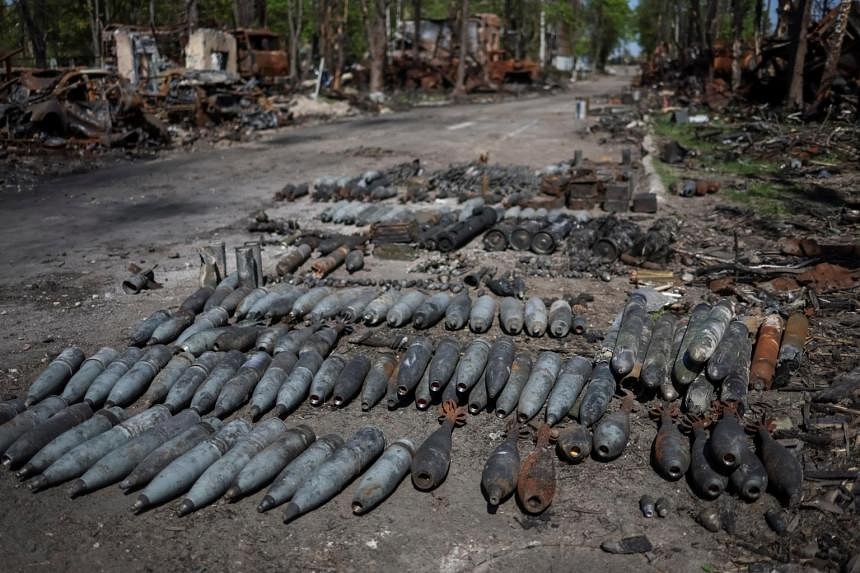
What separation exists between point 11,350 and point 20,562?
3.12m

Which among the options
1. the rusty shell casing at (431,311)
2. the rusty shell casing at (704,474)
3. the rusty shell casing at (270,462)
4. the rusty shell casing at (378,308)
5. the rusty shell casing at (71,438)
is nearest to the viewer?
the rusty shell casing at (704,474)

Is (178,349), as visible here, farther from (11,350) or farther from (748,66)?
(748,66)

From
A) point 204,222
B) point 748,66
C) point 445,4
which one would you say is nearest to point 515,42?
point 445,4

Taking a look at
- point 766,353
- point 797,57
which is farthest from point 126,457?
point 797,57

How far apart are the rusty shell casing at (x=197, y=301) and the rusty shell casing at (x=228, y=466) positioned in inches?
94.7

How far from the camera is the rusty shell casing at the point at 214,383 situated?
16.4 feet

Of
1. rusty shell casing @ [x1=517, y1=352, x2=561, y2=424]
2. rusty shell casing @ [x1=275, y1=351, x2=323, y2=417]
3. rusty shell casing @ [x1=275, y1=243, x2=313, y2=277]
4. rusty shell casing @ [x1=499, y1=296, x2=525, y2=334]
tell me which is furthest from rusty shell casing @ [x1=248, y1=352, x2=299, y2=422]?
rusty shell casing @ [x1=275, y1=243, x2=313, y2=277]

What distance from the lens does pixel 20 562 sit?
3.54m

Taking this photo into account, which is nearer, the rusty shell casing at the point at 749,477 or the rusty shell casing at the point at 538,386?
the rusty shell casing at the point at 749,477

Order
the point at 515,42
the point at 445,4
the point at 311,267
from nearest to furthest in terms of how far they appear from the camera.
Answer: the point at 311,267
the point at 515,42
the point at 445,4

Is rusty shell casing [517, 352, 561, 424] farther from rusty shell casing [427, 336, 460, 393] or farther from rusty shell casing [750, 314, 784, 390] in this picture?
rusty shell casing [750, 314, 784, 390]

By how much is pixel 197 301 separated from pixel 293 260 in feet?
5.32

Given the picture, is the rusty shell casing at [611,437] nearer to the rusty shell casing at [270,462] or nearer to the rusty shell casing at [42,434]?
the rusty shell casing at [270,462]

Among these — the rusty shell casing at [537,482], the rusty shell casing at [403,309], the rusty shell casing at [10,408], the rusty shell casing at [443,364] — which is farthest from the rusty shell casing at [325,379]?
the rusty shell casing at [10,408]
